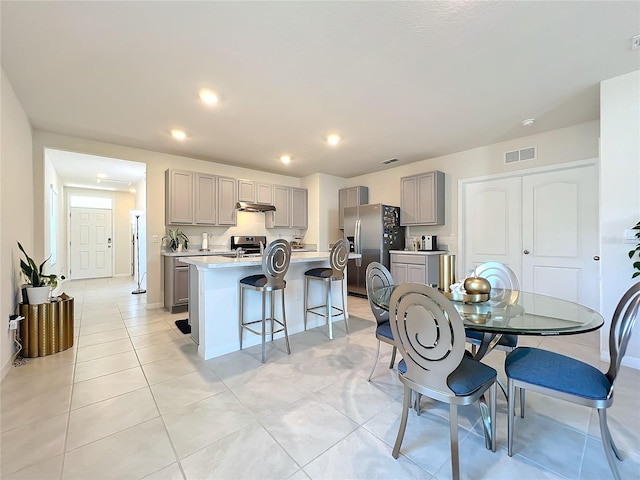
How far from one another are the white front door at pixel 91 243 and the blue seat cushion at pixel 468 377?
30.3 ft

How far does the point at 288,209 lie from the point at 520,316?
486 centimetres

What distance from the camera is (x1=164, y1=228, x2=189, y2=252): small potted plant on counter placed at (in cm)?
463

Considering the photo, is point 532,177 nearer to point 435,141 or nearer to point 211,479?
point 435,141

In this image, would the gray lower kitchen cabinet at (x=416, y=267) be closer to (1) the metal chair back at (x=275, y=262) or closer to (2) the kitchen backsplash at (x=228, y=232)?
(2) the kitchen backsplash at (x=228, y=232)

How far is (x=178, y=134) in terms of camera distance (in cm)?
382

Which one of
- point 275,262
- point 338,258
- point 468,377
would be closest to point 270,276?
point 275,262

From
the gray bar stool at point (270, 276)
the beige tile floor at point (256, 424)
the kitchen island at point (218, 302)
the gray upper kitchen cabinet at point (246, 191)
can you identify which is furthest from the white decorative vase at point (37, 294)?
the gray upper kitchen cabinet at point (246, 191)

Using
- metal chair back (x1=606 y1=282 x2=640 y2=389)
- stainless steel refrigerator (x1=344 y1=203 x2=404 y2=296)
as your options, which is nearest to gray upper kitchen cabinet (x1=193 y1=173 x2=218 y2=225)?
stainless steel refrigerator (x1=344 y1=203 x2=404 y2=296)

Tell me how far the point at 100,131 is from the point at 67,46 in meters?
1.95

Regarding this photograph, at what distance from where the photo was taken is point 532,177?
13.1 ft

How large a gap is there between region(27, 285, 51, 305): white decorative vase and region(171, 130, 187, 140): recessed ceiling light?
235 cm

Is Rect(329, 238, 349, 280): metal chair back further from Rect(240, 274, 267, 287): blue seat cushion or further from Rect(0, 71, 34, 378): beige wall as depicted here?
Rect(0, 71, 34, 378): beige wall

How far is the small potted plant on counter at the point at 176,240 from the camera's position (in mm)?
4625

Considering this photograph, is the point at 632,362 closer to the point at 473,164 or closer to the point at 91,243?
the point at 473,164
